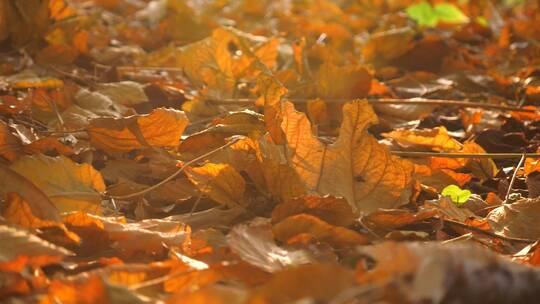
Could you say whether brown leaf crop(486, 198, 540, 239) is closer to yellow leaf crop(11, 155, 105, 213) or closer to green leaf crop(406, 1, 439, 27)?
yellow leaf crop(11, 155, 105, 213)

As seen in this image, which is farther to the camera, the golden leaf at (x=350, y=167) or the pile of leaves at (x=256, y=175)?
the golden leaf at (x=350, y=167)

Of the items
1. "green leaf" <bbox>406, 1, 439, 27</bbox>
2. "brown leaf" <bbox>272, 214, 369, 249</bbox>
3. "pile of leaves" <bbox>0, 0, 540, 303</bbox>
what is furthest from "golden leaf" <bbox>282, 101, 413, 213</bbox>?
"green leaf" <bbox>406, 1, 439, 27</bbox>

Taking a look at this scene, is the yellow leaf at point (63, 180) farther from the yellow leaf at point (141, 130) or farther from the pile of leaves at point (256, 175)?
the yellow leaf at point (141, 130)

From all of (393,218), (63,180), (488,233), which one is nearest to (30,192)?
(63,180)

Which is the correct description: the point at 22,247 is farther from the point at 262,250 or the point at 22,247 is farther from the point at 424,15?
the point at 424,15

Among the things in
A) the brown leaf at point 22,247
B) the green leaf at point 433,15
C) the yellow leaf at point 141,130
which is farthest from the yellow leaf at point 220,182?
the green leaf at point 433,15

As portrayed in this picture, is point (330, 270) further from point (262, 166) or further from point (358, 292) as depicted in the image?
point (262, 166)

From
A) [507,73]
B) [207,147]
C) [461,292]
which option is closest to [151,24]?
[507,73]
